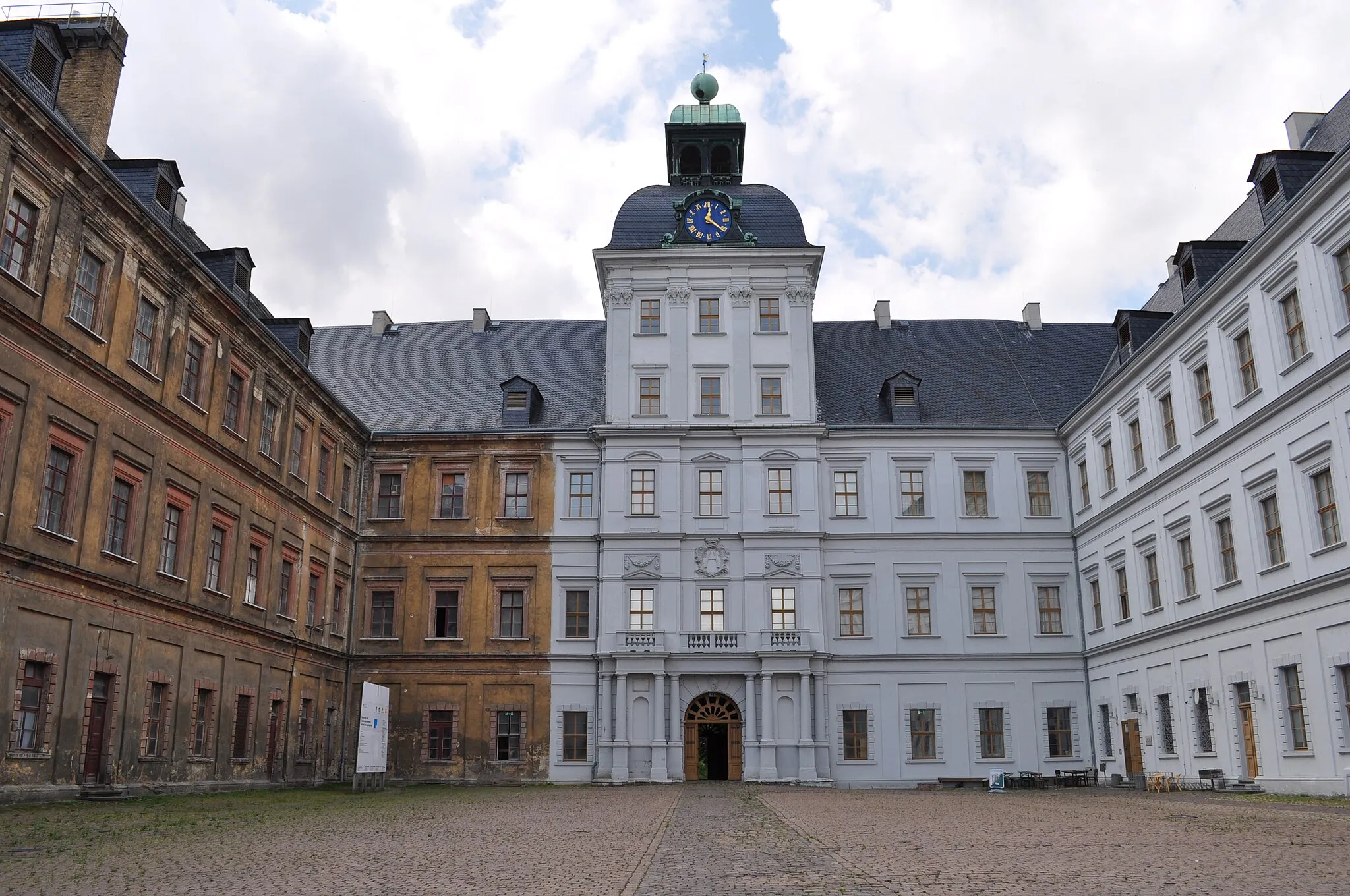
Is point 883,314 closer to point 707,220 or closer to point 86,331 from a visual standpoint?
point 707,220

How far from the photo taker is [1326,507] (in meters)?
24.7

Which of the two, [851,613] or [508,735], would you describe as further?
[851,613]

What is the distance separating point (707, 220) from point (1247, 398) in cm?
2109

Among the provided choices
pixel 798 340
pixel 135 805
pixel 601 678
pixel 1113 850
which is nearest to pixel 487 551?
pixel 601 678

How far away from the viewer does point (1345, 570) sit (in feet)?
77.4

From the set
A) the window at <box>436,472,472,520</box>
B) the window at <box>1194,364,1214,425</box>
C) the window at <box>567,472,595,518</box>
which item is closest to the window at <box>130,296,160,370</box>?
the window at <box>436,472,472,520</box>

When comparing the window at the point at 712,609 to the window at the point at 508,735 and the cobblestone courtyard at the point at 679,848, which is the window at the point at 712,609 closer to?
the window at the point at 508,735

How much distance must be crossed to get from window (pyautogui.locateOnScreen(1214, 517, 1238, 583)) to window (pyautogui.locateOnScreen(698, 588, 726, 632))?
1592cm

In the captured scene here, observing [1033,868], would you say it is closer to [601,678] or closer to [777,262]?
[601,678]

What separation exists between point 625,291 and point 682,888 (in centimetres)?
3336

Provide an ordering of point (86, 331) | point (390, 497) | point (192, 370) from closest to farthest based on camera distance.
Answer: point (86, 331)
point (192, 370)
point (390, 497)

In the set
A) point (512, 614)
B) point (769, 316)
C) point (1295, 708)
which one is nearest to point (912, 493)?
point (769, 316)

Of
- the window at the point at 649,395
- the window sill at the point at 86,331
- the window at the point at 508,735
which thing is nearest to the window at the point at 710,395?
the window at the point at 649,395

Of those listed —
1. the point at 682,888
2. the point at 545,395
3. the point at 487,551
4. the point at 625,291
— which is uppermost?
the point at 625,291
